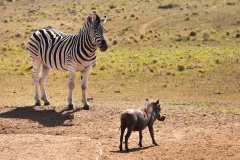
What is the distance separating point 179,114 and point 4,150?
20.4 feet

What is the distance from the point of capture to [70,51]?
20.7 m

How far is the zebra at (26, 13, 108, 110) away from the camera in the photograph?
66.3 ft

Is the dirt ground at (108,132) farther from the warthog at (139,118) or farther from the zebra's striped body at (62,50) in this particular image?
the zebra's striped body at (62,50)

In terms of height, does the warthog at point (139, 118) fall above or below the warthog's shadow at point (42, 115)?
above

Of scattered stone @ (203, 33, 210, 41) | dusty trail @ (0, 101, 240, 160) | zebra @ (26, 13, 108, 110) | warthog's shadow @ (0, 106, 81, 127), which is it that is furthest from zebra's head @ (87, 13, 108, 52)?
scattered stone @ (203, 33, 210, 41)

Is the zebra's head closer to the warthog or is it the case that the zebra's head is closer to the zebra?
the zebra

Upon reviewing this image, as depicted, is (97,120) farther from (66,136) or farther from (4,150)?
(4,150)

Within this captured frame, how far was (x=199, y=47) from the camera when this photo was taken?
132ft

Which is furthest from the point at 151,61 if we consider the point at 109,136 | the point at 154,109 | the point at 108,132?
the point at 154,109

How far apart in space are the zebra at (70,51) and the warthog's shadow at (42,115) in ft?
2.56

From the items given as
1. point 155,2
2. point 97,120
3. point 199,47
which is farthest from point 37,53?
point 155,2

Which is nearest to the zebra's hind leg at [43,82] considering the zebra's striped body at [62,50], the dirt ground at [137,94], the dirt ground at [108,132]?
the zebra's striped body at [62,50]

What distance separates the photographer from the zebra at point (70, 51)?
66.3 ft

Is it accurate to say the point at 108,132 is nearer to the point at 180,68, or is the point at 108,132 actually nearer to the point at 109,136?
the point at 109,136
